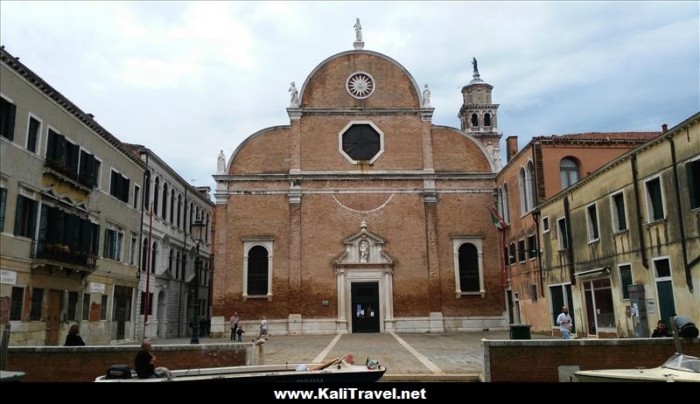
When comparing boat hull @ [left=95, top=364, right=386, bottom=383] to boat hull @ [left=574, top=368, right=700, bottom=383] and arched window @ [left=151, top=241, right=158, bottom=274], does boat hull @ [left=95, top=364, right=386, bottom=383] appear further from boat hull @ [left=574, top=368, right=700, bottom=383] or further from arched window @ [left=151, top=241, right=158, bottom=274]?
arched window @ [left=151, top=241, right=158, bottom=274]

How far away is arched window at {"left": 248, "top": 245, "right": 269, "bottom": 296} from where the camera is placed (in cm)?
2773

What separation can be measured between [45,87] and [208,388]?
56.3ft

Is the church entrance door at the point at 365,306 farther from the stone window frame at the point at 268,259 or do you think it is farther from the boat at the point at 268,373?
the boat at the point at 268,373

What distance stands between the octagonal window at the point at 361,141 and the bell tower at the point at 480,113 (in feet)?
74.8

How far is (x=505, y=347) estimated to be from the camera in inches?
376

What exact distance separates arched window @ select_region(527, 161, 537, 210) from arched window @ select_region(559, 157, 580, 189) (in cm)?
116

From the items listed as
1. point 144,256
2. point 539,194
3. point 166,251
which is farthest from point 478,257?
point 144,256

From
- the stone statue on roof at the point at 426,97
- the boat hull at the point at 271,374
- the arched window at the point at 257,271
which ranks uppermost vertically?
the stone statue on roof at the point at 426,97

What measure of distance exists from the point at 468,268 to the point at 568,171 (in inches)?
332

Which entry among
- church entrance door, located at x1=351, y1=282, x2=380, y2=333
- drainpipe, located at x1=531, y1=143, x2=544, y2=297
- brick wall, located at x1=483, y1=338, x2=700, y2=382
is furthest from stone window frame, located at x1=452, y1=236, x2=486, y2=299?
brick wall, located at x1=483, y1=338, x2=700, y2=382

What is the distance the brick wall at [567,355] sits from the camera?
8922 millimetres

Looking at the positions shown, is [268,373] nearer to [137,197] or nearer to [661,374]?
[661,374]

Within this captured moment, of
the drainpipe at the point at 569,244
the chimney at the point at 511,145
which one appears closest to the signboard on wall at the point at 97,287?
the drainpipe at the point at 569,244

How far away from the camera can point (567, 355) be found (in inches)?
364
